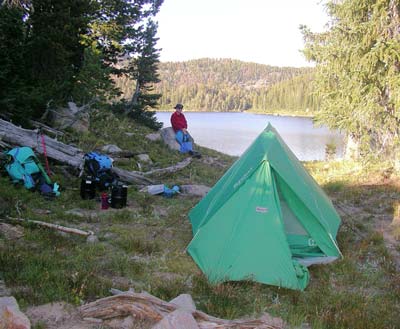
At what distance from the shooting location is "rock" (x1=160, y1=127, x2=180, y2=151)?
14.5m

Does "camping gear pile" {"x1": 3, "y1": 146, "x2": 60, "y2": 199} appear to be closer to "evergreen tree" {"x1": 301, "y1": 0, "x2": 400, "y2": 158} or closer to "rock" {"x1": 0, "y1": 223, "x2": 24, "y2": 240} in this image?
"rock" {"x1": 0, "y1": 223, "x2": 24, "y2": 240}

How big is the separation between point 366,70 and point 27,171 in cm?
879

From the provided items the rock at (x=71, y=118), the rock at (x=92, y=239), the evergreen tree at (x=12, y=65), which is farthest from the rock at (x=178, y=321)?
the rock at (x=71, y=118)

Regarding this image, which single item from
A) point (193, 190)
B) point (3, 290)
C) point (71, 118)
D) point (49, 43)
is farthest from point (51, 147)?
point (3, 290)

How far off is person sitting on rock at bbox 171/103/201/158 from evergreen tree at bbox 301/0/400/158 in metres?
4.97

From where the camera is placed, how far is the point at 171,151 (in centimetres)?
1400

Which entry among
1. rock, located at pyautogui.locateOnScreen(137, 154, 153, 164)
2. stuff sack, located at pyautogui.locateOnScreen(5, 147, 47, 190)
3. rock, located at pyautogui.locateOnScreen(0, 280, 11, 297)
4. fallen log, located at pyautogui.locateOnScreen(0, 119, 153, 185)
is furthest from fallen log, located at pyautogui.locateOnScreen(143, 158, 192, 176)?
rock, located at pyautogui.locateOnScreen(0, 280, 11, 297)

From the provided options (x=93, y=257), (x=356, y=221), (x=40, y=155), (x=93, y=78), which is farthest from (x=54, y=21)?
(x=356, y=221)

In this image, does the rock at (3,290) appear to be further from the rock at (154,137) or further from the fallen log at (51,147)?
the rock at (154,137)

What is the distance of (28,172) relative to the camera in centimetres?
769

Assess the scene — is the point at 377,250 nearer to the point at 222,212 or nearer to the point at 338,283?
the point at 338,283

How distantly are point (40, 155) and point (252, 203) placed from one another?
5.68m

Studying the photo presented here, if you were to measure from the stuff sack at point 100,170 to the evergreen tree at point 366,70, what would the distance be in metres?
7.16

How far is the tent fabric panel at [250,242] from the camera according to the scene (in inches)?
190
